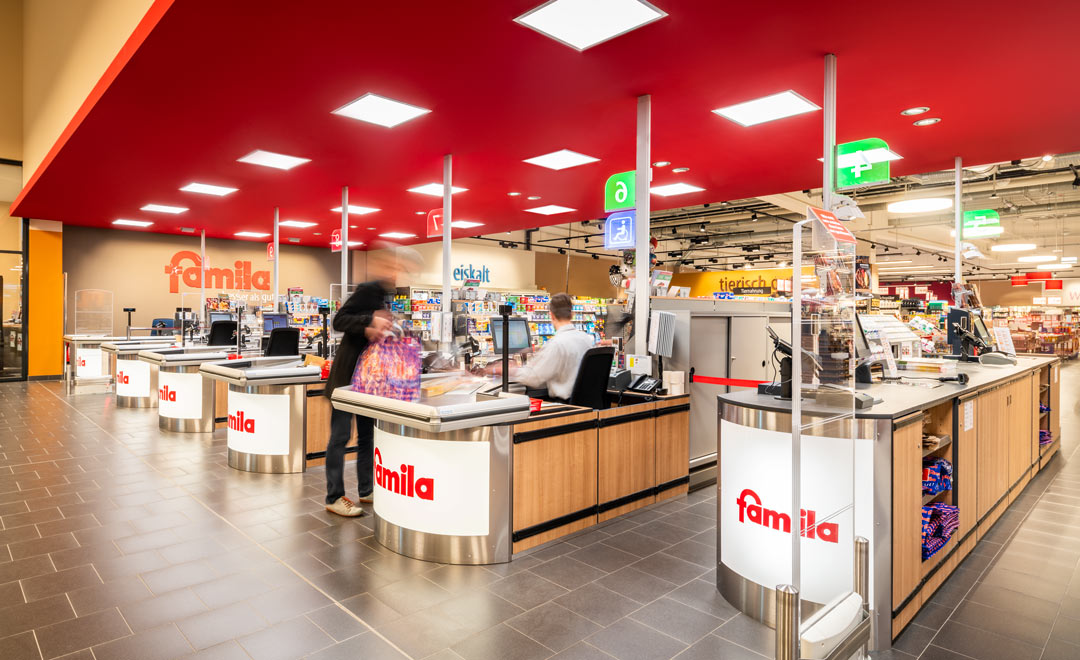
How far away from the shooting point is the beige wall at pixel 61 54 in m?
5.70

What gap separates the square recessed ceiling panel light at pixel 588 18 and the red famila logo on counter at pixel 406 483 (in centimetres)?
293

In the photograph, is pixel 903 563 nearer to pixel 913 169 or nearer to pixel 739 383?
pixel 739 383

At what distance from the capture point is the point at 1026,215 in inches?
635

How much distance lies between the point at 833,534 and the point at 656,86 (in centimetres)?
382

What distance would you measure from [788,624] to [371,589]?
6.77 feet

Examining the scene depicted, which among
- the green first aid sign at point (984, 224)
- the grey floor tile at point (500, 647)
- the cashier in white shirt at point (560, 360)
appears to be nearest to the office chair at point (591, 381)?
the cashier in white shirt at point (560, 360)

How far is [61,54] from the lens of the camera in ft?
28.6

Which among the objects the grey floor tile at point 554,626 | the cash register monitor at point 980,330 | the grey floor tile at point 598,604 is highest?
the cash register monitor at point 980,330

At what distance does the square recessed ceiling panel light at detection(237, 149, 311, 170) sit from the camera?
726 centimetres

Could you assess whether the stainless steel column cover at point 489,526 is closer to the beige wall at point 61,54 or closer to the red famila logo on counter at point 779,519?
the red famila logo on counter at point 779,519

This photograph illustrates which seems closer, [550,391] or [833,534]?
[833,534]

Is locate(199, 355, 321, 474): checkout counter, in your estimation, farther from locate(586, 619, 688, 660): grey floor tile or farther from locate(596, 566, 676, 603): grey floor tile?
locate(586, 619, 688, 660): grey floor tile

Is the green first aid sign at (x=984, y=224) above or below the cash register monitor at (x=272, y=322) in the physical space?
above

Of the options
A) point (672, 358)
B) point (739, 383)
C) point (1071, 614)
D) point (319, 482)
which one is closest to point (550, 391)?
point (672, 358)
